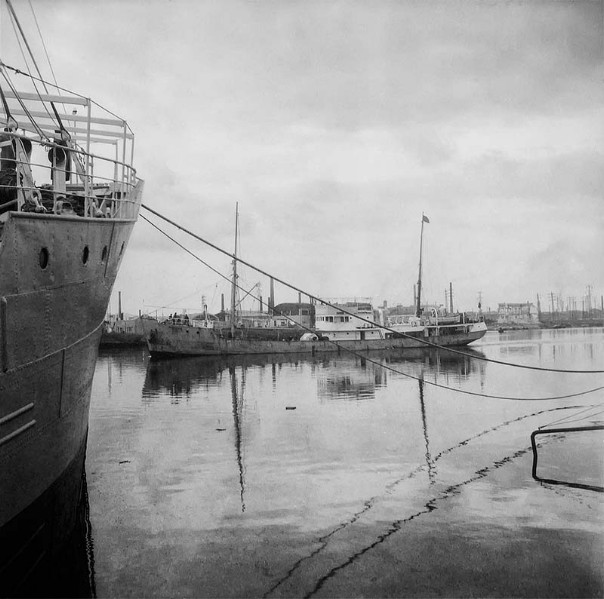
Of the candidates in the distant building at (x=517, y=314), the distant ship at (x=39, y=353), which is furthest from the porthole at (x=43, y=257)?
the distant building at (x=517, y=314)

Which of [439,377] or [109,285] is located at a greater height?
[109,285]

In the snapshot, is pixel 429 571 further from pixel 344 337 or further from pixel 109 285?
pixel 344 337

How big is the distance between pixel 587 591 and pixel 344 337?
4344 centimetres

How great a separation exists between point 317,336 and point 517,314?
453 feet

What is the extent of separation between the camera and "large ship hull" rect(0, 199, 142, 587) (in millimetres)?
5582

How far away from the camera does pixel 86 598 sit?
4844 mm

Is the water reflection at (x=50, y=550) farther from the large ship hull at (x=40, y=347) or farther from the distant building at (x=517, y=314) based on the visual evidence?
the distant building at (x=517, y=314)

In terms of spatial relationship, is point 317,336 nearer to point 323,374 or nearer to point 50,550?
Result: point 323,374

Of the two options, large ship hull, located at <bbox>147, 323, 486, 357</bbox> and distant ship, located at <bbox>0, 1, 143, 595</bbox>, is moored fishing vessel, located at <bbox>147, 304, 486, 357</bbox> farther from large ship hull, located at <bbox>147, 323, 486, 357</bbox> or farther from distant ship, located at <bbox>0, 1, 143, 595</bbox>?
distant ship, located at <bbox>0, 1, 143, 595</bbox>

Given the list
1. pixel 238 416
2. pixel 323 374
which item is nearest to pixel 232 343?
pixel 323 374

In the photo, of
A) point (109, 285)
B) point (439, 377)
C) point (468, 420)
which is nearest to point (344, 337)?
point (439, 377)

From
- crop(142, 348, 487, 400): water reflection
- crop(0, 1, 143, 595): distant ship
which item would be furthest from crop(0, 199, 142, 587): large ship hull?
crop(142, 348, 487, 400): water reflection

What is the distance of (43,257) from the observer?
625 centimetres

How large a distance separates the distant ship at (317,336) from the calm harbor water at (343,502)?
21.0 metres
